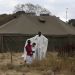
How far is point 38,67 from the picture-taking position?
1981cm

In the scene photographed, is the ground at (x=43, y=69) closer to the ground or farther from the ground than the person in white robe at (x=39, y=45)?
closer to the ground

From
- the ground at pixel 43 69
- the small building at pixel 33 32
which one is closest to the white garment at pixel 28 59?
the ground at pixel 43 69

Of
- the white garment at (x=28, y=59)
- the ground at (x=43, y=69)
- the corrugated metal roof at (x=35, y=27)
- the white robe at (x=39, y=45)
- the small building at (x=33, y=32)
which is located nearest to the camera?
the ground at (x=43, y=69)

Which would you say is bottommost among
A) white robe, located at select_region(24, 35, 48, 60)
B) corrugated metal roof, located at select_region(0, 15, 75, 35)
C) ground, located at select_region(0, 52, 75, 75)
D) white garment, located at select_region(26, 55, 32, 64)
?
ground, located at select_region(0, 52, 75, 75)

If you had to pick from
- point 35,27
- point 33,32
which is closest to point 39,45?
point 33,32

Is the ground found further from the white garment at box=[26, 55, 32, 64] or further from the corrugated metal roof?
the corrugated metal roof

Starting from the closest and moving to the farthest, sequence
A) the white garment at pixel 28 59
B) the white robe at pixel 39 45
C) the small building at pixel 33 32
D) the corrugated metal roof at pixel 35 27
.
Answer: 1. the white garment at pixel 28 59
2. the white robe at pixel 39 45
3. the small building at pixel 33 32
4. the corrugated metal roof at pixel 35 27

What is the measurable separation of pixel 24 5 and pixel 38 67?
61851 millimetres

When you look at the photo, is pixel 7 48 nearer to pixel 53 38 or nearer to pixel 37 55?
pixel 53 38

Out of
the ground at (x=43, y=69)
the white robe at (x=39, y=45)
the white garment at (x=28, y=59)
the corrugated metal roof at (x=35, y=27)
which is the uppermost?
the corrugated metal roof at (x=35, y=27)

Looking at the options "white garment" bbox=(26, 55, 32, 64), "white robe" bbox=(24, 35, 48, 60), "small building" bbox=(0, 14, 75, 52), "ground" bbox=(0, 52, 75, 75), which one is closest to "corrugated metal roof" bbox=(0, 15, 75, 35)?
"small building" bbox=(0, 14, 75, 52)

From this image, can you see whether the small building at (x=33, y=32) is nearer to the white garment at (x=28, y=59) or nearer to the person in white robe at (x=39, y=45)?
the person in white robe at (x=39, y=45)

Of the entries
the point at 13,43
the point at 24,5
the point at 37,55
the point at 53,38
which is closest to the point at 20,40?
the point at 13,43

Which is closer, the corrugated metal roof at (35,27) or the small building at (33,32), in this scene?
the small building at (33,32)
